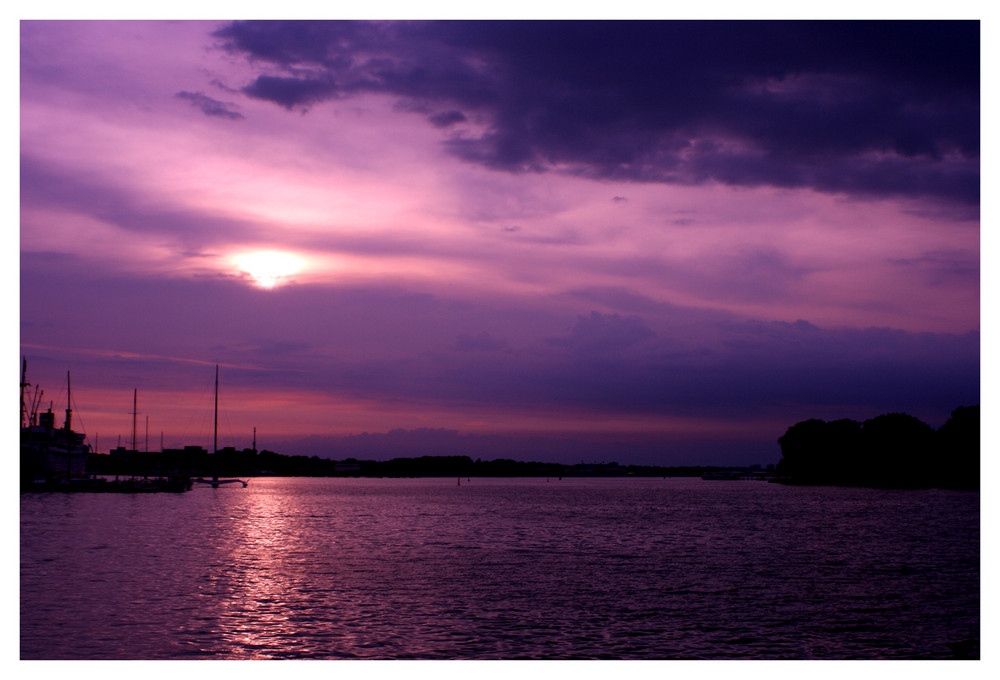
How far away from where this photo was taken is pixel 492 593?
139 ft

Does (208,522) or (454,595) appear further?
(208,522)

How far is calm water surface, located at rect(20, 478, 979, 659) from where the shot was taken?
30734mm

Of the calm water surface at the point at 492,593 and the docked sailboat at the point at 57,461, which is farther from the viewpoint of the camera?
the docked sailboat at the point at 57,461

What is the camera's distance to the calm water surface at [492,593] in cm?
3073

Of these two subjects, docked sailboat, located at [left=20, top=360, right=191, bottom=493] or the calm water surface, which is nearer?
the calm water surface

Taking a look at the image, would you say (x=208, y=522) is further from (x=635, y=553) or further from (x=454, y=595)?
(x=454, y=595)

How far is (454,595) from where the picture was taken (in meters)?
41.6

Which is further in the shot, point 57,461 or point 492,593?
point 57,461

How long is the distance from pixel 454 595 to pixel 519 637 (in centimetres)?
1020
